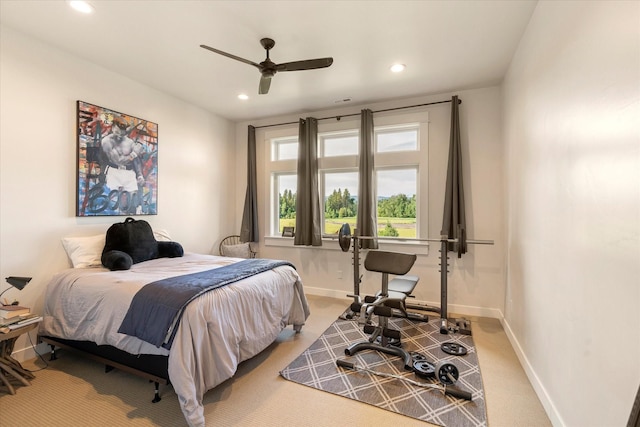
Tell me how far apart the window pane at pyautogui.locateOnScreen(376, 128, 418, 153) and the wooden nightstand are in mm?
4227

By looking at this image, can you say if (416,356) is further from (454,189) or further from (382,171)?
(382,171)

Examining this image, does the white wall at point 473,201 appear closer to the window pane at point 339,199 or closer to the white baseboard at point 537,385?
the white baseboard at point 537,385

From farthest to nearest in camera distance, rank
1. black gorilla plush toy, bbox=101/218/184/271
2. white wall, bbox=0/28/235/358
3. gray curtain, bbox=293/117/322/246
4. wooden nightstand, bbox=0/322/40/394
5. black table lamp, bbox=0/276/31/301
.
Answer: gray curtain, bbox=293/117/322/246 < black gorilla plush toy, bbox=101/218/184/271 < white wall, bbox=0/28/235/358 < black table lamp, bbox=0/276/31/301 < wooden nightstand, bbox=0/322/40/394

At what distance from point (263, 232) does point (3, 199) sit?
312 cm

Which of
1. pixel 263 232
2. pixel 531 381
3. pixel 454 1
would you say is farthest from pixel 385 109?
pixel 531 381

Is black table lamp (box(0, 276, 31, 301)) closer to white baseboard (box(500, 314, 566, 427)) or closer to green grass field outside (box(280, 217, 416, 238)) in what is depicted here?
green grass field outside (box(280, 217, 416, 238))

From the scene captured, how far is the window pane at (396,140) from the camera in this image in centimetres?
418

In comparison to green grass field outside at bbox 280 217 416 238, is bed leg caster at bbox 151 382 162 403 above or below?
below

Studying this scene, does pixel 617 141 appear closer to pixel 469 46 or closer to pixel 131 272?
pixel 469 46

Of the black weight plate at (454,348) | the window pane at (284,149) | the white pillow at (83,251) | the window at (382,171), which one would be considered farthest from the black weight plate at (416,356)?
the window pane at (284,149)

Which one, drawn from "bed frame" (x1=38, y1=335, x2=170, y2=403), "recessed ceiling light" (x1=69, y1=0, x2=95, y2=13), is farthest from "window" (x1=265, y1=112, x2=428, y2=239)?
"bed frame" (x1=38, y1=335, x2=170, y2=403)

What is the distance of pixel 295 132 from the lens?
4.77 meters

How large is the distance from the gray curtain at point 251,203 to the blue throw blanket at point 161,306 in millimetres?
2613

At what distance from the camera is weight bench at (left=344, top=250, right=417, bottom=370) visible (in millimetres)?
2566
